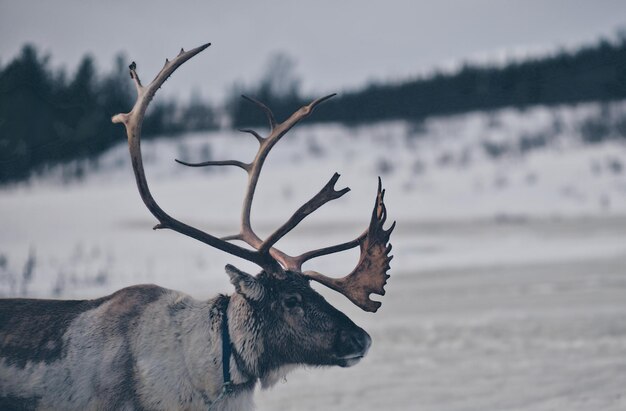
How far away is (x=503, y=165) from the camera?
74.1 feet

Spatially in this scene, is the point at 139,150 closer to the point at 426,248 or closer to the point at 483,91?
the point at 426,248

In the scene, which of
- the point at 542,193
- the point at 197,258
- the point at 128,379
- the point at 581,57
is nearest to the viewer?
the point at 128,379

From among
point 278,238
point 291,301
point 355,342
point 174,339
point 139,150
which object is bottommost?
point 355,342

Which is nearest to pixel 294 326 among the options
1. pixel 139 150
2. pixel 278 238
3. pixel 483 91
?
pixel 278 238

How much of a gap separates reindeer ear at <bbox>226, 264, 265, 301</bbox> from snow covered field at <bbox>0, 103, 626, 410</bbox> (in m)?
1.96

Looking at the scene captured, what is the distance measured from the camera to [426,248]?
14.4 meters

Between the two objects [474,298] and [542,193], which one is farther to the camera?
[542,193]

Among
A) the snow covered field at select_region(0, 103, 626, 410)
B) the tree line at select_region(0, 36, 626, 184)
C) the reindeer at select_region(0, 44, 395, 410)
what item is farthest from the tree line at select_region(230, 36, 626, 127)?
the reindeer at select_region(0, 44, 395, 410)

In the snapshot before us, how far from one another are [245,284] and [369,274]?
2.52 ft

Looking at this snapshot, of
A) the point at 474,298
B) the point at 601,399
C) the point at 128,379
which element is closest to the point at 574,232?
the point at 474,298

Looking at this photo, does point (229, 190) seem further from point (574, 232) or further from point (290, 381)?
point (290, 381)

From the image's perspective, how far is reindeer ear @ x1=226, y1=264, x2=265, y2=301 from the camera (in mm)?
3758

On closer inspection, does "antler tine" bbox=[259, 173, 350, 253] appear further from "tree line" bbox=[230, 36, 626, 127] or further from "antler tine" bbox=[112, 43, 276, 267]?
"tree line" bbox=[230, 36, 626, 127]

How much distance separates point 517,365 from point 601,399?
123cm
